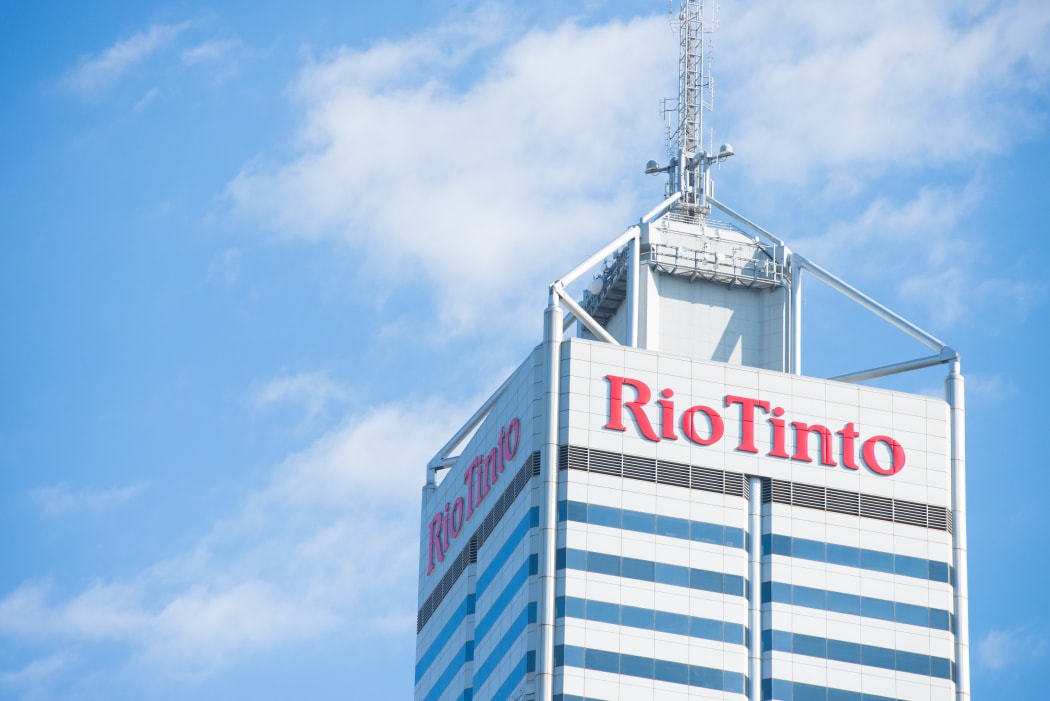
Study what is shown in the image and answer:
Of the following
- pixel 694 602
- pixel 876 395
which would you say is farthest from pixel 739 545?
pixel 876 395

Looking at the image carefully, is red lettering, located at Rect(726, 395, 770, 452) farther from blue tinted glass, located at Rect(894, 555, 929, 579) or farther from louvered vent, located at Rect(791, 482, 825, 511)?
blue tinted glass, located at Rect(894, 555, 929, 579)

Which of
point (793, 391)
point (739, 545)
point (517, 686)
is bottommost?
point (517, 686)

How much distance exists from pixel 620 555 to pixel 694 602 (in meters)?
6.67

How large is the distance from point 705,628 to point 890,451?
78.5 ft

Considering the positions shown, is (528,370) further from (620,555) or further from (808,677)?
(808,677)

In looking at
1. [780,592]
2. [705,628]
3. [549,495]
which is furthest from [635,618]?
[780,592]

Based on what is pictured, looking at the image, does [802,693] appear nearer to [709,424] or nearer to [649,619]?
[649,619]

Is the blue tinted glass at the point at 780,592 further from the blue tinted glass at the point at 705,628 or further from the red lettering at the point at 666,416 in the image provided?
the red lettering at the point at 666,416

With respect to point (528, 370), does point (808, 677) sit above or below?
below

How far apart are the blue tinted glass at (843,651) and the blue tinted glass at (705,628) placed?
30.6 ft

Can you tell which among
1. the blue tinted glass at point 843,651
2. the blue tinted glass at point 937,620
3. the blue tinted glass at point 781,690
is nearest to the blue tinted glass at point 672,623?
the blue tinted glass at point 781,690

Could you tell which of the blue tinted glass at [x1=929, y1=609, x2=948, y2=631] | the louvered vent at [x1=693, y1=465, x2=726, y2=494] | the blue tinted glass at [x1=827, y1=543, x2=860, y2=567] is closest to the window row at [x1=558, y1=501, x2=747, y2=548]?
the louvered vent at [x1=693, y1=465, x2=726, y2=494]

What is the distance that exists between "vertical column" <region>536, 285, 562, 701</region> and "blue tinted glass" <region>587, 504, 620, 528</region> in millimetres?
2690

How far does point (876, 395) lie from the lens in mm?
195125
